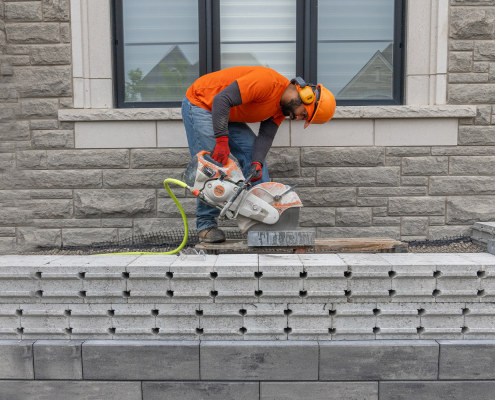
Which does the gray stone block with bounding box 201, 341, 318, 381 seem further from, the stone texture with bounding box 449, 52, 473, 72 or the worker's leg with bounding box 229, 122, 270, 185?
the stone texture with bounding box 449, 52, 473, 72

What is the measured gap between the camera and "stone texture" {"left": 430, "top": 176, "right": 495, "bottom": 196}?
4.38m

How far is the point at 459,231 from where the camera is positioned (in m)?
4.43

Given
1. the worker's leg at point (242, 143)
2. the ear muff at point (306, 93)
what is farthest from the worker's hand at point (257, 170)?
the ear muff at point (306, 93)

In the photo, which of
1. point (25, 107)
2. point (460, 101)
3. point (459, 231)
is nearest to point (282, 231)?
point (459, 231)

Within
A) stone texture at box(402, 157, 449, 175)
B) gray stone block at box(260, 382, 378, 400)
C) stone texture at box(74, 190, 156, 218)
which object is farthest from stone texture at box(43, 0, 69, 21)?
gray stone block at box(260, 382, 378, 400)

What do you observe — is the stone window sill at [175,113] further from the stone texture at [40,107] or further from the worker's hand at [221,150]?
the worker's hand at [221,150]

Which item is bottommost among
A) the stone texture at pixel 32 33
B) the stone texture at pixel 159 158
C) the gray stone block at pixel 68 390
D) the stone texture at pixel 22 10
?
the gray stone block at pixel 68 390

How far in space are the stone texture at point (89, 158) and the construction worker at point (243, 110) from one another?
131 centimetres

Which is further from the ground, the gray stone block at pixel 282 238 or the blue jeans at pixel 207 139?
the blue jeans at pixel 207 139

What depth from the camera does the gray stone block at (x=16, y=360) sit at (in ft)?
8.00

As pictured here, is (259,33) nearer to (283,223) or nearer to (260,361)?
(283,223)

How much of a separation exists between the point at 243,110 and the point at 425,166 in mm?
2386

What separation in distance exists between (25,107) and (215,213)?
269cm

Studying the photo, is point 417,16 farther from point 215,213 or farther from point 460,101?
point 215,213
